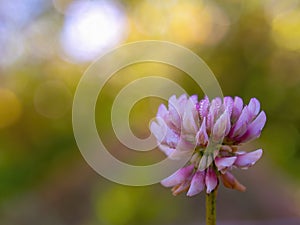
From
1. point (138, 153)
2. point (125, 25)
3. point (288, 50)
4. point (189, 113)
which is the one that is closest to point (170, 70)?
point (125, 25)

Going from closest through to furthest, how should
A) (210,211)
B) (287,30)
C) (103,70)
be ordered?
(210,211) < (103,70) < (287,30)

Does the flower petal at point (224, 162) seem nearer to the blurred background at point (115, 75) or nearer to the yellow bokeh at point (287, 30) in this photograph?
A: the blurred background at point (115, 75)

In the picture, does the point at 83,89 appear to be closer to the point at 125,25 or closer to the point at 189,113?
the point at 125,25

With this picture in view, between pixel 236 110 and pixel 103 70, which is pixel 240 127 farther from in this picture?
pixel 103 70

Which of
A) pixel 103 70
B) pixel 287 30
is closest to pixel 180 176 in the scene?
pixel 103 70

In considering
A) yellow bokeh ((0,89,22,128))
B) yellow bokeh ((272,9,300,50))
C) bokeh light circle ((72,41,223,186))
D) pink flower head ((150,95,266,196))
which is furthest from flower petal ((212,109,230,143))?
yellow bokeh ((0,89,22,128))
